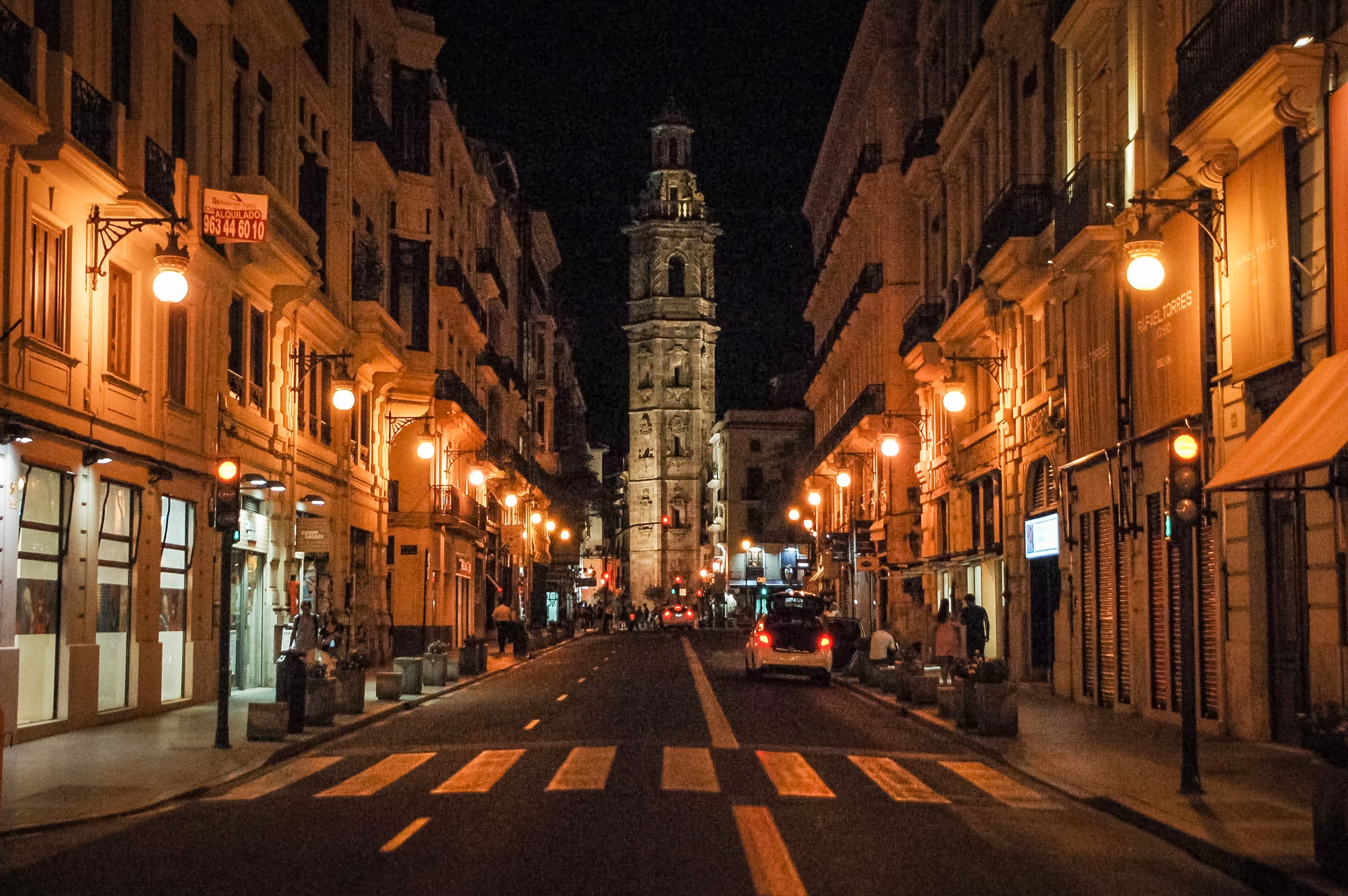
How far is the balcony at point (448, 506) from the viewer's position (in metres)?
47.2

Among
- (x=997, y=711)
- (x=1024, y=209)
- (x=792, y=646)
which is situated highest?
(x=1024, y=209)

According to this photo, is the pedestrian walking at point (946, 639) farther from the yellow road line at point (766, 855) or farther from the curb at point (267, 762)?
the yellow road line at point (766, 855)

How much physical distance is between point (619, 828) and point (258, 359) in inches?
799

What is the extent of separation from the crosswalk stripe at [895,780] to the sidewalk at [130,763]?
6.33 m

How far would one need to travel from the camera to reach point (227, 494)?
18031 millimetres

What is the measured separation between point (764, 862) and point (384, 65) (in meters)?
36.3

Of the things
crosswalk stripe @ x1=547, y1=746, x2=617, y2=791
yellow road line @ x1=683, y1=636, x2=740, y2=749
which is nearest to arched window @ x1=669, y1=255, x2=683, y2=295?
yellow road line @ x1=683, y1=636, x2=740, y2=749

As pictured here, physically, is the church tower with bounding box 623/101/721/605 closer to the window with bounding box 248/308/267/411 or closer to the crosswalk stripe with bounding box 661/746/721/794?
the window with bounding box 248/308/267/411

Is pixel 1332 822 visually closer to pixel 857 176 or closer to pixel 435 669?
pixel 435 669

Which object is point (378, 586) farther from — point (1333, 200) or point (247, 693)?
point (1333, 200)

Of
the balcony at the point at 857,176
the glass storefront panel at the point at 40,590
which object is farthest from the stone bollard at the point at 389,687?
the balcony at the point at 857,176

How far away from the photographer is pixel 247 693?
2820 centimetres

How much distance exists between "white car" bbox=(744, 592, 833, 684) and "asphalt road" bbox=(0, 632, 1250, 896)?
1221 cm

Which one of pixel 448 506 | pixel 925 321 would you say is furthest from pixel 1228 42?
pixel 448 506
